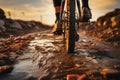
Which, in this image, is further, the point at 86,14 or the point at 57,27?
the point at 57,27

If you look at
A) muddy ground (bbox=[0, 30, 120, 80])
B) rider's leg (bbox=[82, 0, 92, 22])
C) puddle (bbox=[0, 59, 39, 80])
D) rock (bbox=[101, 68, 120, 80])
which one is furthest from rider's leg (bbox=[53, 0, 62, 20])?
rock (bbox=[101, 68, 120, 80])

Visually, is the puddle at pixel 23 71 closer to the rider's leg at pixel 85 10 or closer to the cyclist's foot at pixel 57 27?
the cyclist's foot at pixel 57 27

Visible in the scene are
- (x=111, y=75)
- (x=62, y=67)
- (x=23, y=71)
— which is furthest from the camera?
(x=62, y=67)

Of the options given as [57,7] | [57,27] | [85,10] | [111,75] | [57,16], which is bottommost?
[111,75]

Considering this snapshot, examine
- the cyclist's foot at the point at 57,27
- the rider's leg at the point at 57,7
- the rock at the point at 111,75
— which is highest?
the rider's leg at the point at 57,7

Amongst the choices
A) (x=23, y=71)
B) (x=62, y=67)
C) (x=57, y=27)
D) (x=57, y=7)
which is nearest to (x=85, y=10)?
(x=57, y=7)

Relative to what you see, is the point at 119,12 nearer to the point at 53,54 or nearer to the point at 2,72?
the point at 53,54

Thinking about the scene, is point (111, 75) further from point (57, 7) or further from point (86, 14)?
point (57, 7)

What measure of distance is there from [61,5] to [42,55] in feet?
4.98

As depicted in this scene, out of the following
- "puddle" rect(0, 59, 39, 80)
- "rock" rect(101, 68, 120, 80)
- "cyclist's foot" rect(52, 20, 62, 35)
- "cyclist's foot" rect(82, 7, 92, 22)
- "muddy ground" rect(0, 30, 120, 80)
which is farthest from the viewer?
"cyclist's foot" rect(52, 20, 62, 35)

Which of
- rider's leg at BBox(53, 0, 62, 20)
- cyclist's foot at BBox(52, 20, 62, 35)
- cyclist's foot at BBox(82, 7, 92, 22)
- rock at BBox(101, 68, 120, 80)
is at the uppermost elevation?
A: rider's leg at BBox(53, 0, 62, 20)

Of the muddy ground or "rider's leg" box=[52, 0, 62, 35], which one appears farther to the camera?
"rider's leg" box=[52, 0, 62, 35]

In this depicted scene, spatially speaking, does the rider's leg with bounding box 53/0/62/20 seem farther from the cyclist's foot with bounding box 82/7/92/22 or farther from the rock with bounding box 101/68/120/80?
the rock with bounding box 101/68/120/80

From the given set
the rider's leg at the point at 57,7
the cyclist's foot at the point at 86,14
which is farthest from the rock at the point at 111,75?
the rider's leg at the point at 57,7
